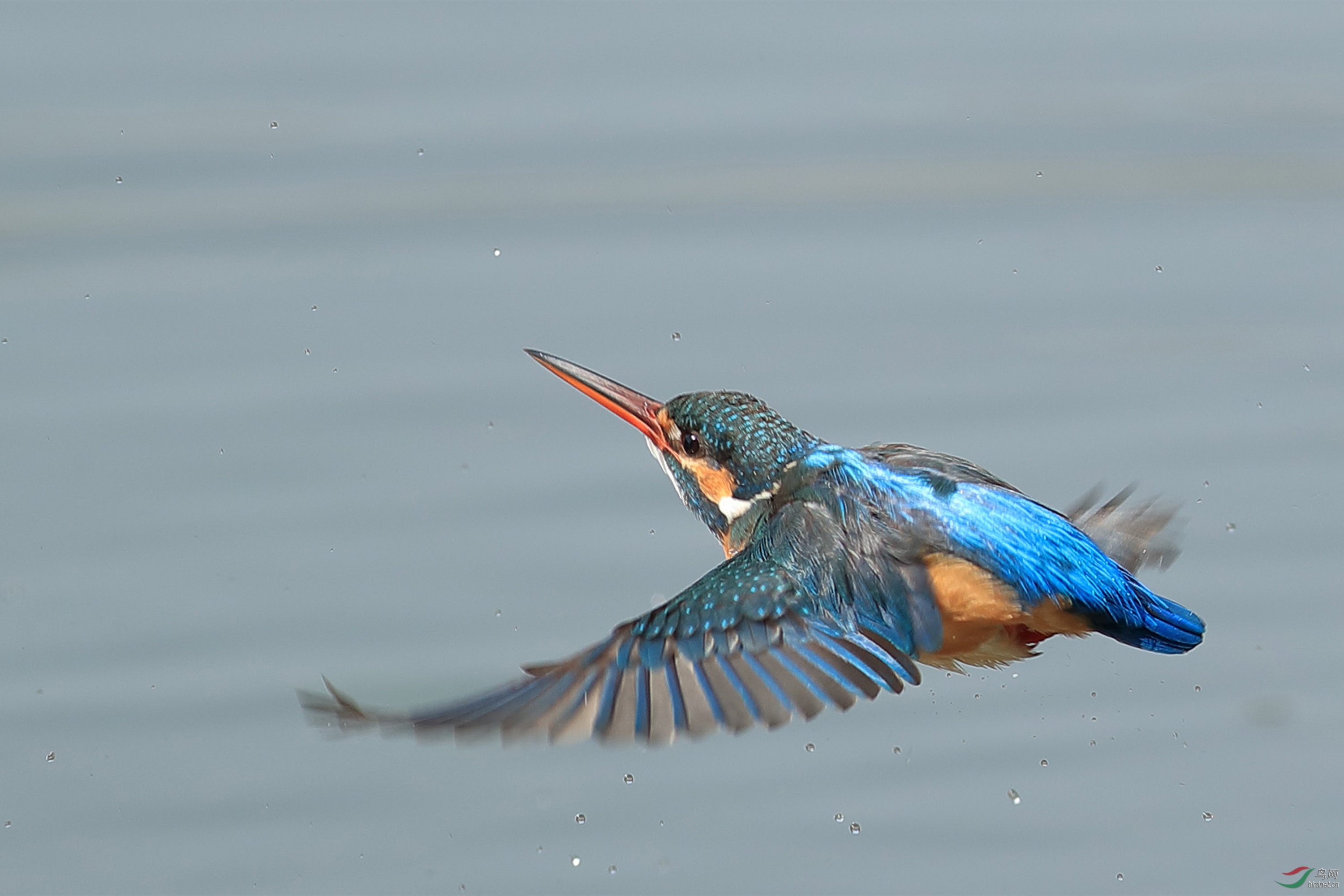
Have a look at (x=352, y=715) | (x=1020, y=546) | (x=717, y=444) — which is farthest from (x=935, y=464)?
(x=352, y=715)

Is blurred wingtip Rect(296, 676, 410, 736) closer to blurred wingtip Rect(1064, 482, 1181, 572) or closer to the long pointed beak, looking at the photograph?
the long pointed beak

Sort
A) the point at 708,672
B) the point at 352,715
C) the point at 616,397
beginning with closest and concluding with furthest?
the point at 352,715
the point at 708,672
the point at 616,397

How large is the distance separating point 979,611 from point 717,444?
24.3 inches

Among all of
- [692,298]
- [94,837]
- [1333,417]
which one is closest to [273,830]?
[94,837]

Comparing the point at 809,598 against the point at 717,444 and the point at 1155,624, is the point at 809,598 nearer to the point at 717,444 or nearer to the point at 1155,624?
the point at 717,444

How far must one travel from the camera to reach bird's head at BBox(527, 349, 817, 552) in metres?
3.34

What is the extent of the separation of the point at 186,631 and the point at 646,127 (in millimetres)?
1986

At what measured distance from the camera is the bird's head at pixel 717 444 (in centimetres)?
334

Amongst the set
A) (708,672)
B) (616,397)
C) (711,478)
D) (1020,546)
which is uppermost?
(616,397)

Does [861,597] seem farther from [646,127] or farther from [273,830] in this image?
[646,127]

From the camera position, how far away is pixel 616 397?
3.63 meters

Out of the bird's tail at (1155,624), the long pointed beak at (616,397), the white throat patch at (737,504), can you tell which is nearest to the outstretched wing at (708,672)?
the white throat patch at (737,504)

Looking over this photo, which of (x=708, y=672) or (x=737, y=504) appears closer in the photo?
(x=708, y=672)

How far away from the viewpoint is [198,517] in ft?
14.7
